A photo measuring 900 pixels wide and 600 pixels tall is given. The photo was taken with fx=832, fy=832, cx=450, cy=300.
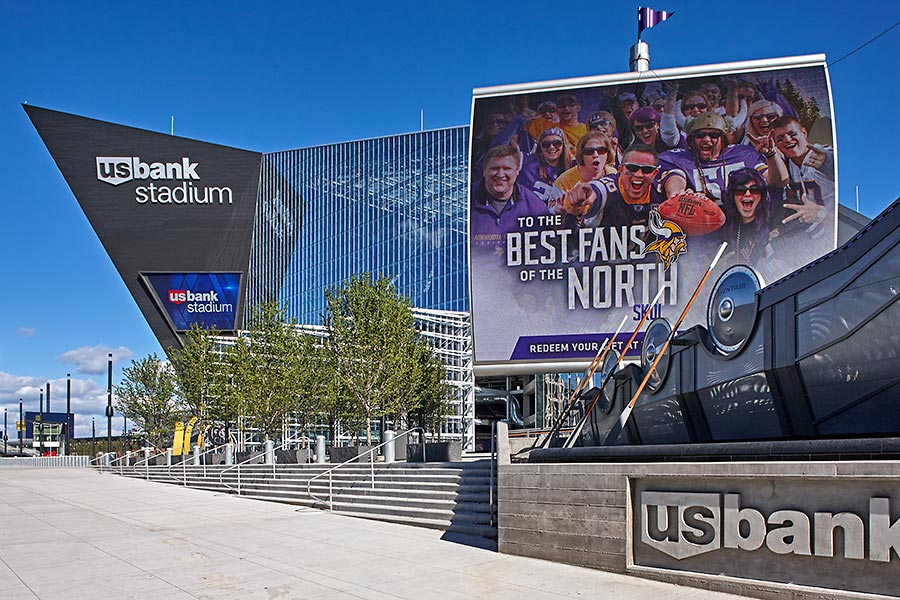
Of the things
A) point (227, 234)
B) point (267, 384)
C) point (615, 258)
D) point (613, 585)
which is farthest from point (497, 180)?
point (227, 234)

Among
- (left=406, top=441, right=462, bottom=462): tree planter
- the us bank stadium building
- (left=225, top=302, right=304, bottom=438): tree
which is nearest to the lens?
(left=406, top=441, right=462, bottom=462): tree planter

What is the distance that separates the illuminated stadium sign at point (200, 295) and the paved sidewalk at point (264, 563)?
52.8 metres

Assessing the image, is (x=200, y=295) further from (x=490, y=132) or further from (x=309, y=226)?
(x=490, y=132)

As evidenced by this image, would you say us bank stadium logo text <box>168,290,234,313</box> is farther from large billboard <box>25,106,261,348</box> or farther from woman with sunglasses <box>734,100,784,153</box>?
woman with sunglasses <box>734,100,784,153</box>

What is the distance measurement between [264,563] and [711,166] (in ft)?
76.5

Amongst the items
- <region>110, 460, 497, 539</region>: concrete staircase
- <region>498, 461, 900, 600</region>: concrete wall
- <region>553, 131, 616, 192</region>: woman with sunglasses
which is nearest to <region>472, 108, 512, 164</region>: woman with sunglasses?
<region>553, 131, 616, 192</region>: woman with sunglasses

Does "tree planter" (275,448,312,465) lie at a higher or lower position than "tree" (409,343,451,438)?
lower

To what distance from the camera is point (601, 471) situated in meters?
11.1

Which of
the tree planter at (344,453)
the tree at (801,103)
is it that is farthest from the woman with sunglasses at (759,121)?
the tree planter at (344,453)

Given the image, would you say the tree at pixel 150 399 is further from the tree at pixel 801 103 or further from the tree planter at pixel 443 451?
the tree at pixel 801 103

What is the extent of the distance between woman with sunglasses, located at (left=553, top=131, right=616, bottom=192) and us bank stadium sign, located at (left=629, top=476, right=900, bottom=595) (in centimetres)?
2157

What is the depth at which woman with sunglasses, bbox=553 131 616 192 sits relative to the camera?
3084cm

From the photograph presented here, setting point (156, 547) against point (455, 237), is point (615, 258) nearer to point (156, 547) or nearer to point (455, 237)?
point (156, 547)

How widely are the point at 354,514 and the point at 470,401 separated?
1617 inches
